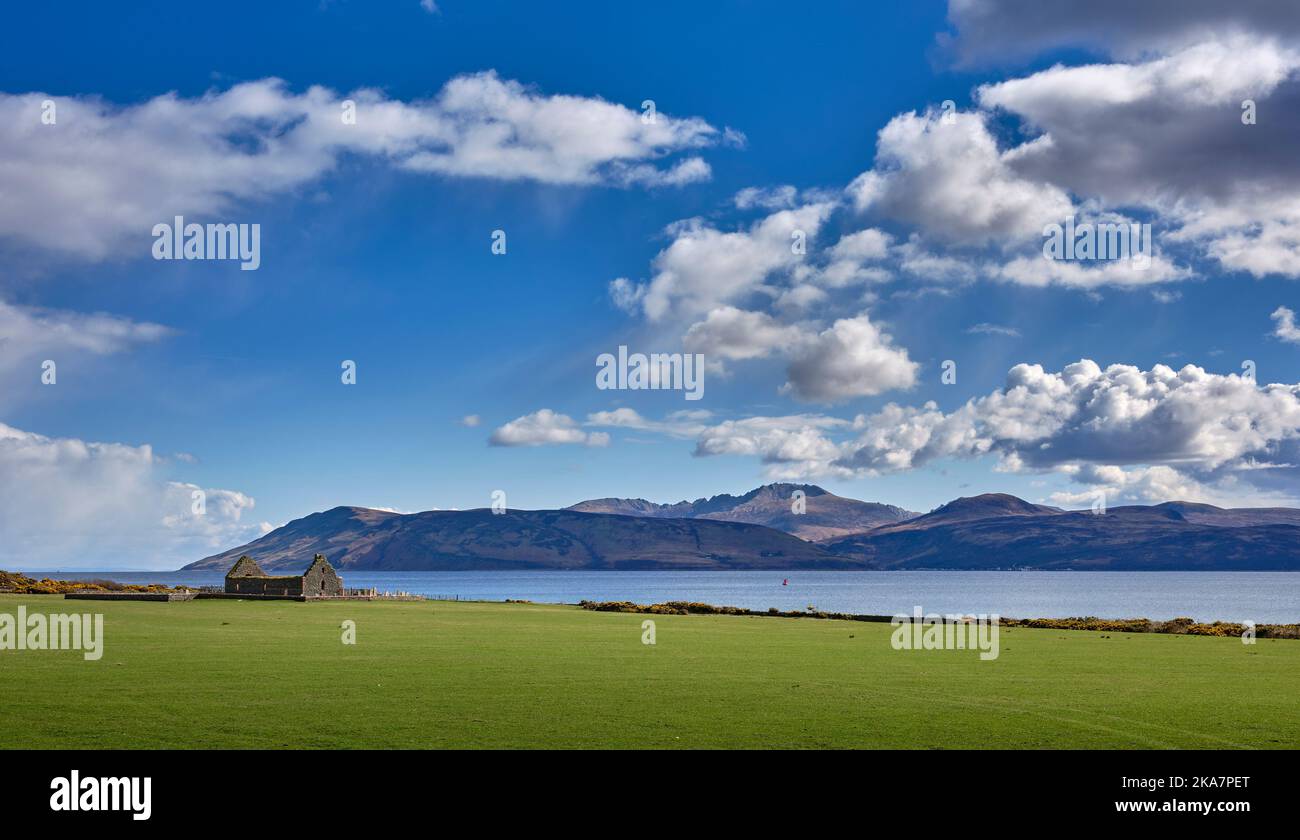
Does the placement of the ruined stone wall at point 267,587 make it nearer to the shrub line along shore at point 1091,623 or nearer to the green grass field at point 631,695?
the shrub line along shore at point 1091,623

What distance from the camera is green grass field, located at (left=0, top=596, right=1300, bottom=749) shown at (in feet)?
54.2

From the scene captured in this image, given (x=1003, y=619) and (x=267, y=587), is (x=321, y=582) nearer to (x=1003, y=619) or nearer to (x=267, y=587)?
(x=267, y=587)

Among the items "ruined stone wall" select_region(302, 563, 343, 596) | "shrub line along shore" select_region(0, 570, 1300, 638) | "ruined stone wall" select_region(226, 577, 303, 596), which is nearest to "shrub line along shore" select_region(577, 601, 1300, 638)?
"shrub line along shore" select_region(0, 570, 1300, 638)

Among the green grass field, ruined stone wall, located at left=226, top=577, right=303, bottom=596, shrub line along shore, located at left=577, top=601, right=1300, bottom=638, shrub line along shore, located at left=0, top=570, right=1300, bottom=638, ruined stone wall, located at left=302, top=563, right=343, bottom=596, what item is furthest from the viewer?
ruined stone wall, located at left=302, top=563, right=343, bottom=596

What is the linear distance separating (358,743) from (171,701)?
232 inches

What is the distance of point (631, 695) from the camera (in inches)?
839

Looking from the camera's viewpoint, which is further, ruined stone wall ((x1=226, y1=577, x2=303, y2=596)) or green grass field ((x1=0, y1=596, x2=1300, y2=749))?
ruined stone wall ((x1=226, y1=577, x2=303, y2=596))

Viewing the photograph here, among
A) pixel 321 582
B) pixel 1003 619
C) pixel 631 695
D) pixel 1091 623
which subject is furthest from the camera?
pixel 321 582

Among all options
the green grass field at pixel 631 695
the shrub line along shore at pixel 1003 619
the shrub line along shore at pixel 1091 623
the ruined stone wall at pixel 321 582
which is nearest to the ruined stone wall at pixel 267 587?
the ruined stone wall at pixel 321 582

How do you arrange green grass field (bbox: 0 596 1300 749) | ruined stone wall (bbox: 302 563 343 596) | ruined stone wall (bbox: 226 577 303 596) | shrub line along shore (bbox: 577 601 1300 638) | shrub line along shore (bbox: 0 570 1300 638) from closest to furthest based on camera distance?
green grass field (bbox: 0 596 1300 749), shrub line along shore (bbox: 577 601 1300 638), shrub line along shore (bbox: 0 570 1300 638), ruined stone wall (bbox: 226 577 303 596), ruined stone wall (bbox: 302 563 343 596)

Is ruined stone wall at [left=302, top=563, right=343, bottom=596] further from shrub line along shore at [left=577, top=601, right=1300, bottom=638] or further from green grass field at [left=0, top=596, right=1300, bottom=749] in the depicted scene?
green grass field at [left=0, top=596, right=1300, bottom=749]

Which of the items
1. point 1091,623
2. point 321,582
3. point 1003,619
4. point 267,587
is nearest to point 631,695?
point 1091,623

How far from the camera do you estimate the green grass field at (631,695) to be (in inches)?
650
